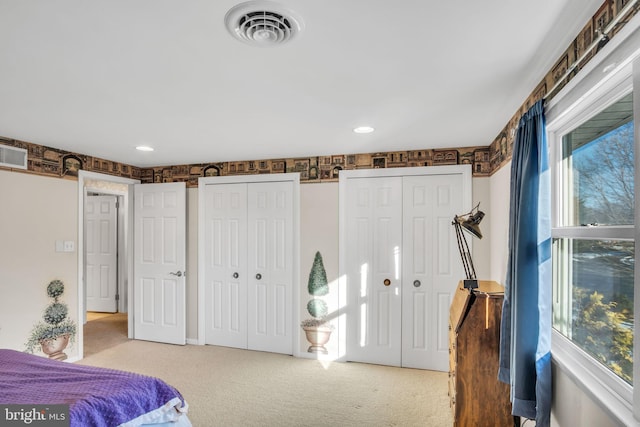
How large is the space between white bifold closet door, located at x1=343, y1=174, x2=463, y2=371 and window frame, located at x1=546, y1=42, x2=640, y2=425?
1.82 metres

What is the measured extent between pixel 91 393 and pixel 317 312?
262cm

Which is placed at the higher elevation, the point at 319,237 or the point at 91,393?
the point at 319,237

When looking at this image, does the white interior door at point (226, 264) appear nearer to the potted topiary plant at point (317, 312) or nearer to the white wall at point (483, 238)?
the potted topiary plant at point (317, 312)

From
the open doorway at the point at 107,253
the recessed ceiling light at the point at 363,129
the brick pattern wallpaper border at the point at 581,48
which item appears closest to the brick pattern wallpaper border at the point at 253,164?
the recessed ceiling light at the point at 363,129

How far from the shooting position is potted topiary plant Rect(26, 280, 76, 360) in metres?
3.64

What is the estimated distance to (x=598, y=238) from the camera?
1516 millimetres

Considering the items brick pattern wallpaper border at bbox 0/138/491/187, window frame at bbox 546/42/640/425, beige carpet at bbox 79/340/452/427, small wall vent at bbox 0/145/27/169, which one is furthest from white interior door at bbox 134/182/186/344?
window frame at bbox 546/42/640/425

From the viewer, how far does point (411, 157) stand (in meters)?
4.02

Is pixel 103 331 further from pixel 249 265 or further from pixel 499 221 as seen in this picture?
pixel 499 221

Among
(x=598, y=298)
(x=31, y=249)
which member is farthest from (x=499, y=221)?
(x=31, y=249)

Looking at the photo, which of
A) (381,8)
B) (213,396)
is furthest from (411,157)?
(213,396)

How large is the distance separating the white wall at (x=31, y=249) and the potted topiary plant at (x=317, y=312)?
2.58m

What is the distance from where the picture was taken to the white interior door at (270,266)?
14.4ft

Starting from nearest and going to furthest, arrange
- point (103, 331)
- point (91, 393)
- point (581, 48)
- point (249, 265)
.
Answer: point (581, 48), point (91, 393), point (249, 265), point (103, 331)
